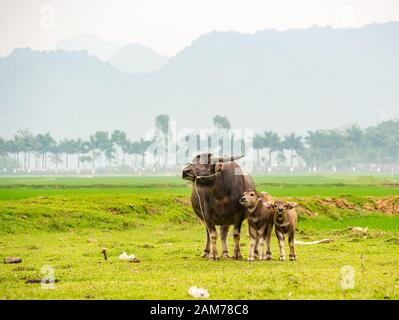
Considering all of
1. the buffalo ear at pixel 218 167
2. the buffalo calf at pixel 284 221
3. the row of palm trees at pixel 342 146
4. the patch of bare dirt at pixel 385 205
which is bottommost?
the patch of bare dirt at pixel 385 205

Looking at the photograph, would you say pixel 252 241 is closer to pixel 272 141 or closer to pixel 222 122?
pixel 272 141

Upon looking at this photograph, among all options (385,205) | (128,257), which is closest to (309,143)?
(385,205)

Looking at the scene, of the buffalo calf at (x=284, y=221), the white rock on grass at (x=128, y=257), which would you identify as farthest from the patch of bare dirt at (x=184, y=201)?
the buffalo calf at (x=284, y=221)

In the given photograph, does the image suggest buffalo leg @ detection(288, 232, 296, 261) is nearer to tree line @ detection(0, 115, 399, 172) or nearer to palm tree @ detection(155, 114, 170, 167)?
tree line @ detection(0, 115, 399, 172)

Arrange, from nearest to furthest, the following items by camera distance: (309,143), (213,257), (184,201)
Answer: (213,257) < (184,201) < (309,143)

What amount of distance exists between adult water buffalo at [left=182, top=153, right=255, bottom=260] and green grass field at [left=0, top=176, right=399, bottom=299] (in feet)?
2.55

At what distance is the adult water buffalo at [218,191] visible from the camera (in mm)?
15141

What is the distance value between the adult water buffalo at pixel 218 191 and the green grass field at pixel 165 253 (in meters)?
0.78

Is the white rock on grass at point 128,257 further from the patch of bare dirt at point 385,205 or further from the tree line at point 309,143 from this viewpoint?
the tree line at point 309,143

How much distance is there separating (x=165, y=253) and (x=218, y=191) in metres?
2.84

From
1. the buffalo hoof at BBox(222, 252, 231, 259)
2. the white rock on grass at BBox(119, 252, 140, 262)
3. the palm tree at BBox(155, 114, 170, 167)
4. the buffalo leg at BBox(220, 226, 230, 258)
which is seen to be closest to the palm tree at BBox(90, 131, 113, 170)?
the palm tree at BBox(155, 114, 170, 167)

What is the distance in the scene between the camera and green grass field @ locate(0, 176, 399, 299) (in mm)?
11047

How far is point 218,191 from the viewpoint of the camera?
15.4m
